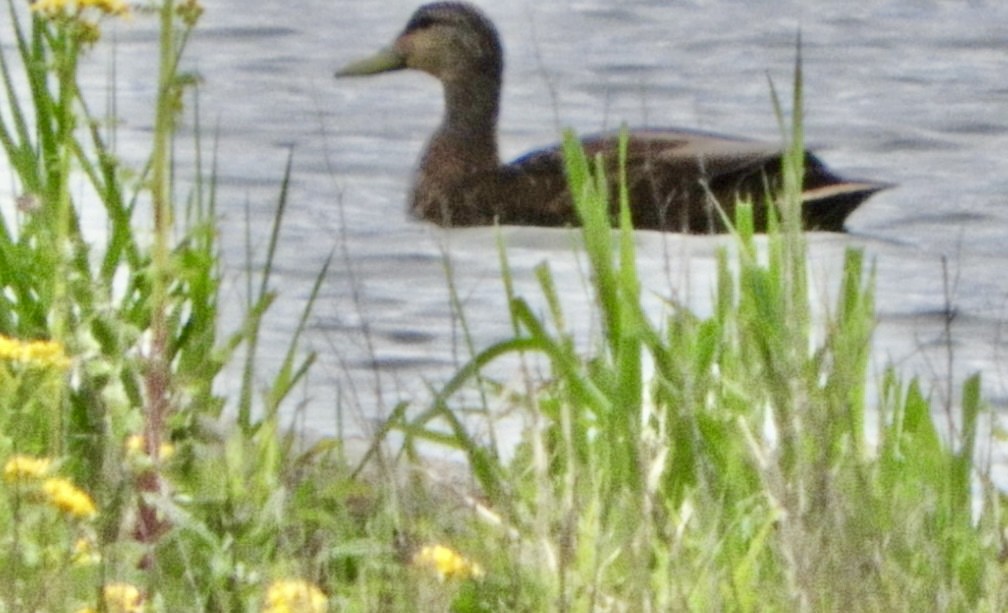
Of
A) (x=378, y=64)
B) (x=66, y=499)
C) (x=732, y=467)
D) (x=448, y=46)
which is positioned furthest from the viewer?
(x=448, y=46)

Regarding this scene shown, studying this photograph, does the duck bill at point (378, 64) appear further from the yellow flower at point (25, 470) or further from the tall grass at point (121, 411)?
the yellow flower at point (25, 470)

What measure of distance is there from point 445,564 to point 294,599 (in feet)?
0.90


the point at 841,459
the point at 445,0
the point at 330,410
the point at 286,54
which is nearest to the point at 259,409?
the point at 330,410

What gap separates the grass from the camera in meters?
2.67

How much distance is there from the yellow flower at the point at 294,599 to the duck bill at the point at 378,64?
8015mm

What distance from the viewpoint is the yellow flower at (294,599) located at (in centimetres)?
261

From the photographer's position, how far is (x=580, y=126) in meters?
11.2

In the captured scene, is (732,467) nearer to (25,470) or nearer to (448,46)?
(25,470)

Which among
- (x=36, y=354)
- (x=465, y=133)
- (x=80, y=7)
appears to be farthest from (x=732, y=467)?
(x=465, y=133)

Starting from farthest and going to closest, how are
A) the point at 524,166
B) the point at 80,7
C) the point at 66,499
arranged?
the point at 524,166 → the point at 80,7 → the point at 66,499

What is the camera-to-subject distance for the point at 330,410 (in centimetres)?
518

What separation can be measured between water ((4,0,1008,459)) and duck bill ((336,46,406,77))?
0.44 metres

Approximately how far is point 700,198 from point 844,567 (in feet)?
22.9

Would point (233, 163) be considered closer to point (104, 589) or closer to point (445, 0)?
point (445, 0)
